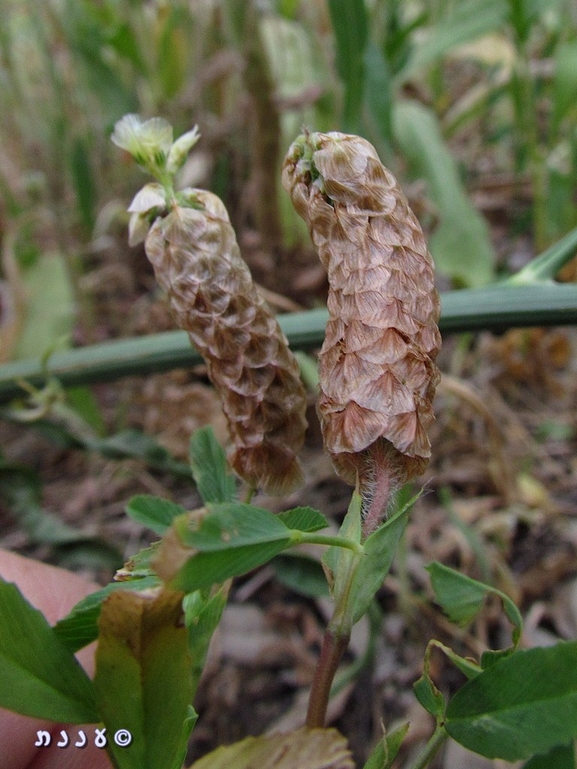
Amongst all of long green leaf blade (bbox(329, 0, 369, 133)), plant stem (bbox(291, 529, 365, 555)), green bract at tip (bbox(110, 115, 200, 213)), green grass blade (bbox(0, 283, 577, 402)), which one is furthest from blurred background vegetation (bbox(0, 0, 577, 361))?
plant stem (bbox(291, 529, 365, 555))

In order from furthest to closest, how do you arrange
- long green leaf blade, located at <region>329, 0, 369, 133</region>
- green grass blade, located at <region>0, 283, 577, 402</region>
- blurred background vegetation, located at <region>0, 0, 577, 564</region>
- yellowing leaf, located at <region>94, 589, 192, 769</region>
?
blurred background vegetation, located at <region>0, 0, 577, 564</region>
long green leaf blade, located at <region>329, 0, 369, 133</region>
green grass blade, located at <region>0, 283, 577, 402</region>
yellowing leaf, located at <region>94, 589, 192, 769</region>

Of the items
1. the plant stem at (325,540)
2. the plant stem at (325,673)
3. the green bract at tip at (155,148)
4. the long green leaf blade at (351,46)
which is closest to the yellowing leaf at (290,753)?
the plant stem at (325,673)

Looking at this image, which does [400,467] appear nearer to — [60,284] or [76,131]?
[60,284]

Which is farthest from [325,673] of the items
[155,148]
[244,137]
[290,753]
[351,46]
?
[244,137]

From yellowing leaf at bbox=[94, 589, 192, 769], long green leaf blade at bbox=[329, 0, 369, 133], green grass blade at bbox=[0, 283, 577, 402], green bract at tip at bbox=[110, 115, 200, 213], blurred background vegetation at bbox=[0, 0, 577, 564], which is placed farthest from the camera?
blurred background vegetation at bbox=[0, 0, 577, 564]

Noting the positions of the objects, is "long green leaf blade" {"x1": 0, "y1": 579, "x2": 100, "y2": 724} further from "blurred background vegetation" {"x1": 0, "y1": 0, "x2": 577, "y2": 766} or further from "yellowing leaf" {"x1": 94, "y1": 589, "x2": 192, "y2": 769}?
"blurred background vegetation" {"x1": 0, "y1": 0, "x2": 577, "y2": 766}

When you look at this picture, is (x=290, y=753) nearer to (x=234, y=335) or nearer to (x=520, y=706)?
(x=520, y=706)

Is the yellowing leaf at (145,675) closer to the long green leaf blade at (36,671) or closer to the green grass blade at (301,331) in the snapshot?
the long green leaf blade at (36,671)
